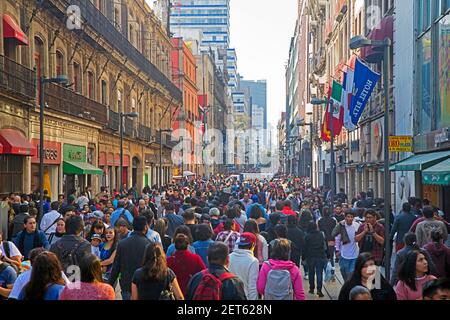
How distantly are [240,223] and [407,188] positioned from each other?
1077 centimetres

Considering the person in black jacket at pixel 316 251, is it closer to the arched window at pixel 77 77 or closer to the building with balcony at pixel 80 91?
the building with balcony at pixel 80 91

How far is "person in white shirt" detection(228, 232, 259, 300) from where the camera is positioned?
7.82 m

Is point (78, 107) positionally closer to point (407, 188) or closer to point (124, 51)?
point (124, 51)

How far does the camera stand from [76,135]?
28641 mm

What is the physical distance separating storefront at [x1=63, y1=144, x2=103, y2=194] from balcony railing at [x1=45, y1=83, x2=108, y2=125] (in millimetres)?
1476

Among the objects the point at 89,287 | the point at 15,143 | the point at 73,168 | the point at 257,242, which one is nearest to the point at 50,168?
the point at 73,168

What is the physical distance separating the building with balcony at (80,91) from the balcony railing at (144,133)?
0.07 meters

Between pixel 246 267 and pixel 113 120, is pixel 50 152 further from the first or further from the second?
pixel 246 267

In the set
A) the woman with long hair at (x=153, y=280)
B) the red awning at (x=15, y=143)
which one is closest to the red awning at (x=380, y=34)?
the red awning at (x=15, y=143)

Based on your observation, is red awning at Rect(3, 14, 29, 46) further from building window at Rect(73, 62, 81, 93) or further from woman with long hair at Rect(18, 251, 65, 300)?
woman with long hair at Rect(18, 251, 65, 300)

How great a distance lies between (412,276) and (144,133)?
37.6 m

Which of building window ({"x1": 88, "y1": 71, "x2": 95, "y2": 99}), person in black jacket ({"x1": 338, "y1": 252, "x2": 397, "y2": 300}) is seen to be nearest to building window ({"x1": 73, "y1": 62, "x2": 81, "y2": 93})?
building window ({"x1": 88, "y1": 71, "x2": 95, "y2": 99})

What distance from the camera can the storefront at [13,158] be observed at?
19.7m
